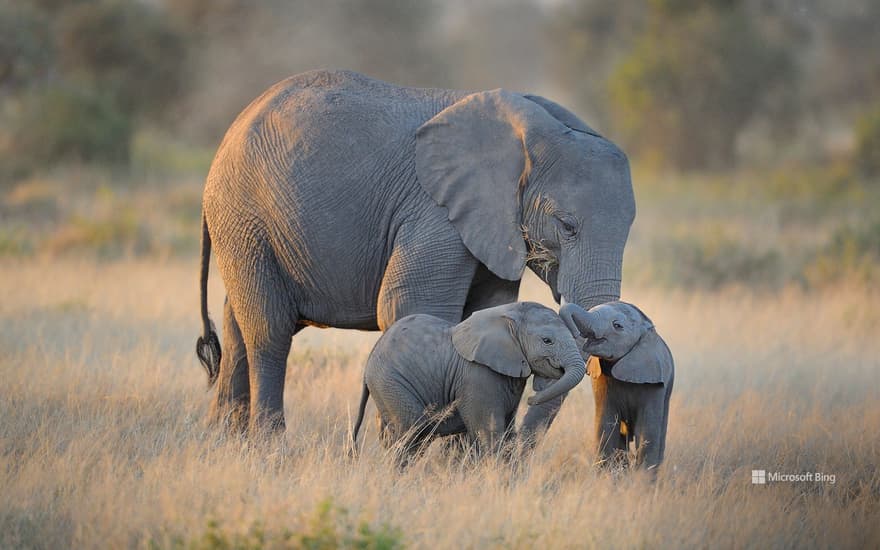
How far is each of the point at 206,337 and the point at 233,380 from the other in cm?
48

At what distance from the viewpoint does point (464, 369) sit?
615cm

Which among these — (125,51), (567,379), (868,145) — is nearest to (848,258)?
(567,379)

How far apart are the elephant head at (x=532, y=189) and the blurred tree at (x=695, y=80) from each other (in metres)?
22.9

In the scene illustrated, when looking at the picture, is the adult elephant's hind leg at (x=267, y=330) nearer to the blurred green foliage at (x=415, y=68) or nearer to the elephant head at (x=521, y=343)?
the elephant head at (x=521, y=343)

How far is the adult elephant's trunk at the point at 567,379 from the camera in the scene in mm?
5801

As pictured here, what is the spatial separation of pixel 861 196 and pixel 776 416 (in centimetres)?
1394

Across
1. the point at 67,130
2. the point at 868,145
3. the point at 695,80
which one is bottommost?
the point at 67,130

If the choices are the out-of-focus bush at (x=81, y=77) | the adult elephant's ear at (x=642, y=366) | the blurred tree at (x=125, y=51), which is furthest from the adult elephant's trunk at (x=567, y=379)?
the blurred tree at (x=125, y=51)

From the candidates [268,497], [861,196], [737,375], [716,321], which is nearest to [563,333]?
[268,497]

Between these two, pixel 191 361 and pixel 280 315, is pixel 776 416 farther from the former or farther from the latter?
pixel 191 361

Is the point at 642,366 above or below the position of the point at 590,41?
below

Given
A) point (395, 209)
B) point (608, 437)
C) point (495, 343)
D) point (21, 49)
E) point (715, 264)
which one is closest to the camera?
point (495, 343)

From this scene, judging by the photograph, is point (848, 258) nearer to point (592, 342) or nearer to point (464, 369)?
point (592, 342)

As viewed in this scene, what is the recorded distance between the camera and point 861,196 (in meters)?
21.0
